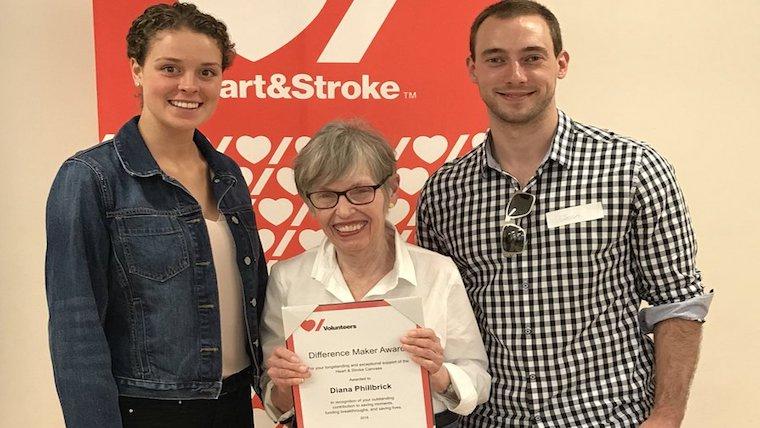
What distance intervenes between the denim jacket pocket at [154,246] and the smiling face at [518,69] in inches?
→ 41.1

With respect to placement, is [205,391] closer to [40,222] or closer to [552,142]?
[552,142]

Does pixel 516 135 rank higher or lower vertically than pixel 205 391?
higher

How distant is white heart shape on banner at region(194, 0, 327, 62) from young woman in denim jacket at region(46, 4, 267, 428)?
2.39 ft

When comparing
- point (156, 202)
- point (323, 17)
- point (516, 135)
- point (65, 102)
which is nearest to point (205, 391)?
point (156, 202)

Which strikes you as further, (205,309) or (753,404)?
(753,404)

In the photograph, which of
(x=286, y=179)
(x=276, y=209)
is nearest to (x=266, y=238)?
(x=276, y=209)

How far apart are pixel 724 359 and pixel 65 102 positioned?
321 centimetres

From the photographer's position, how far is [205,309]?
208 cm

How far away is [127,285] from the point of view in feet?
6.51

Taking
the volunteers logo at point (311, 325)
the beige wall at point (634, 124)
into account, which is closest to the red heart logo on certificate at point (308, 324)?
the volunteers logo at point (311, 325)

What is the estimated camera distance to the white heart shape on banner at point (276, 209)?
306cm

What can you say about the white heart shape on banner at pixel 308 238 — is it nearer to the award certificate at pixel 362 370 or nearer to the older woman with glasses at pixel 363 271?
the older woman with glasses at pixel 363 271

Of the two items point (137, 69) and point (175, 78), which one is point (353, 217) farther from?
point (137, 69)

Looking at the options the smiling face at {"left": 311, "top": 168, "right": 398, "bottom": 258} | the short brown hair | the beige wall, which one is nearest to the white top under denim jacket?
the smiling face at {"left": 311, "top": 168, "right": 398, "bottom": 258}
